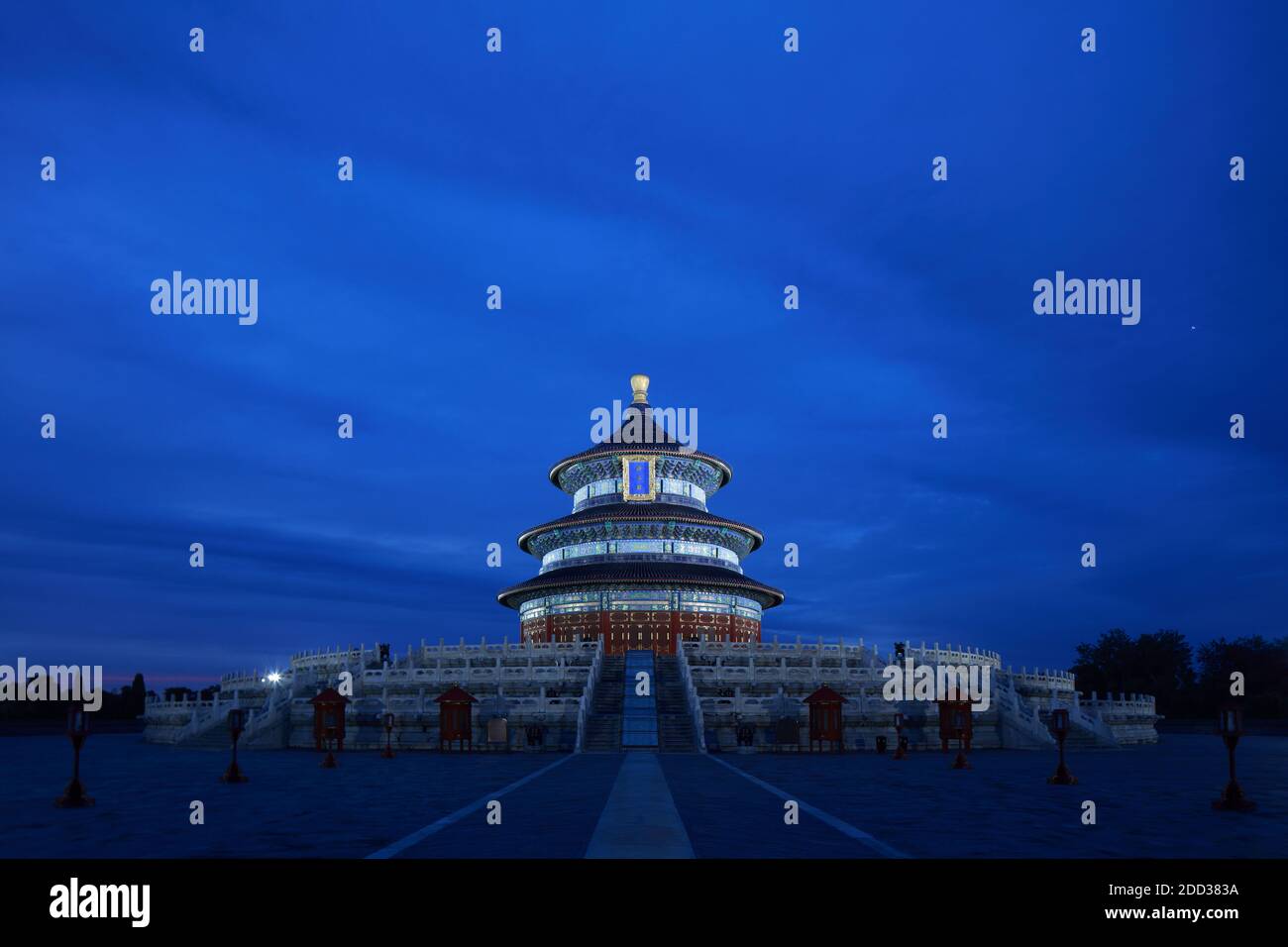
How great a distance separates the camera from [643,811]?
16.6 metres

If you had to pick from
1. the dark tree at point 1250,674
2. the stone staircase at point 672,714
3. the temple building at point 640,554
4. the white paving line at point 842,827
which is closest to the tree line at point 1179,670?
the dark tree at point 1250,674

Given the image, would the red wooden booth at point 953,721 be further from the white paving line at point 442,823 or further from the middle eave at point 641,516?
the middle eave at point 641,516

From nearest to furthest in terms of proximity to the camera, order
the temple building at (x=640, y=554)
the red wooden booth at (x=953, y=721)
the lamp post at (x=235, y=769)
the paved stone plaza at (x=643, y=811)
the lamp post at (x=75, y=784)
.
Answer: the paved stone plaza at (x=643, y=811)
the lamp post at (x=75, y=784)
the lamp post at (x=235, y=769)
the red wooden booth at (x=953, y=721)
the temple building at (x=640, y=554)

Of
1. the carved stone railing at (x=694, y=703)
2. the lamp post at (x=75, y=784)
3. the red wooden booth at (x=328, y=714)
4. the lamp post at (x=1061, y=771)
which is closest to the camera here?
the lamp post at (x=75, y=784)

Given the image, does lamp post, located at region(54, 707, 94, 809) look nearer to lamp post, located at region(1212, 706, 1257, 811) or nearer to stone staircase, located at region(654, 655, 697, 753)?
stone staircase, located at region(654, 655, 697, 753)

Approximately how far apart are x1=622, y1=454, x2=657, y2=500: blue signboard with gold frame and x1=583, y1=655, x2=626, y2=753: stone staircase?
23.8m

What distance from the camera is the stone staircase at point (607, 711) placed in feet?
117

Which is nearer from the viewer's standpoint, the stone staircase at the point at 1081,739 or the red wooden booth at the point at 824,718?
the red wooden booth at the point at 824,718

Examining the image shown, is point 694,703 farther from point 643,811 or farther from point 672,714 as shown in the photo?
point 643,811

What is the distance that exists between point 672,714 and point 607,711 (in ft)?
8.43

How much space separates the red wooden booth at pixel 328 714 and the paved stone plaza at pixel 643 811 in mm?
7228

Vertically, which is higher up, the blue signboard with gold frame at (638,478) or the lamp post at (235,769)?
the blue signboard with gold frame at (638,478)
